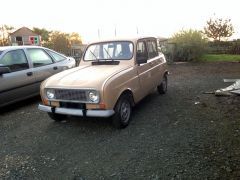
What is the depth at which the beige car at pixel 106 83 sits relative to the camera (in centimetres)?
478

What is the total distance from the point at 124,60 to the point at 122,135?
1804 millimetres

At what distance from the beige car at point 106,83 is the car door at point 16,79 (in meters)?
1.58

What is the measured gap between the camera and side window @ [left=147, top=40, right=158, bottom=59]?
22.4 ft

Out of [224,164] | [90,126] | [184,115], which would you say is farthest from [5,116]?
[224,164]

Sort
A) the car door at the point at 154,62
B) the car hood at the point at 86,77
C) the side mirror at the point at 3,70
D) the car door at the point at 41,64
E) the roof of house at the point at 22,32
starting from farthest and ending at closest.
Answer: the roof of house at the point at 22,32, the car door at the point at 41,64, the car door at the point at 154,62, the side mirror at the point at 3,70, the car hood at the point at 86,77

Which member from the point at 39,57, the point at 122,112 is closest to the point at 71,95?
the point at 122,112

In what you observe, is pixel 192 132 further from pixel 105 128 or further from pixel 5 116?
pixel 5 116

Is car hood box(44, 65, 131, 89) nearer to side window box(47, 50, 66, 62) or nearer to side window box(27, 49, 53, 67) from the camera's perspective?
side window box(27, 49, 53, 67)

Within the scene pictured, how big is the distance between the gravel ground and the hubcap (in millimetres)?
203

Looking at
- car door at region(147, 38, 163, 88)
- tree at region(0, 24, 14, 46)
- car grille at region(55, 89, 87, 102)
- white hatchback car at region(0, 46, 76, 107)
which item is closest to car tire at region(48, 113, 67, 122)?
car grille at region(55, 89, 87, 102)

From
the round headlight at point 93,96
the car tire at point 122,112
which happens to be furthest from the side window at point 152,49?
the round headlight at point 93,96

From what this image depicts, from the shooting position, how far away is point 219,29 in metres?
24.5

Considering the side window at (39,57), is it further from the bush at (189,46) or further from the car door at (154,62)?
the bush at (189,46)

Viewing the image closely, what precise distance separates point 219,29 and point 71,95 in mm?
22857
